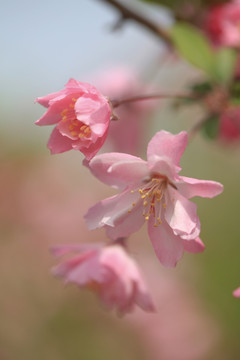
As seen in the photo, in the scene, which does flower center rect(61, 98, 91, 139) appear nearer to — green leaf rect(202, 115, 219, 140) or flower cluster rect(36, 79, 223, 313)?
flower cluster rect(36, 79, 223, 313)

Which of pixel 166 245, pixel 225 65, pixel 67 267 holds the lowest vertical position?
pixel 67 267

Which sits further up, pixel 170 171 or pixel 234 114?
pixel 234 114

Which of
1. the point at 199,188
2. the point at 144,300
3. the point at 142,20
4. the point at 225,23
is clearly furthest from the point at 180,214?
the point at 225,23

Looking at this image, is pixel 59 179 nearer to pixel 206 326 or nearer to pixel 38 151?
pixel 38 151

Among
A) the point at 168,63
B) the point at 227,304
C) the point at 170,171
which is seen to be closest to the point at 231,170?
the point at 227,304

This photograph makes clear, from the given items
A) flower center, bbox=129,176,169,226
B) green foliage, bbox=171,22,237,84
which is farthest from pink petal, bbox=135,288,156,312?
green foliage, bbox=171,22,237,84

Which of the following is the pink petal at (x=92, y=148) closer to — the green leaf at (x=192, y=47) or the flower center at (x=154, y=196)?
the flower center at (x=154, y=196)

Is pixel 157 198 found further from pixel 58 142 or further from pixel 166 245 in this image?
pixel 58 142
